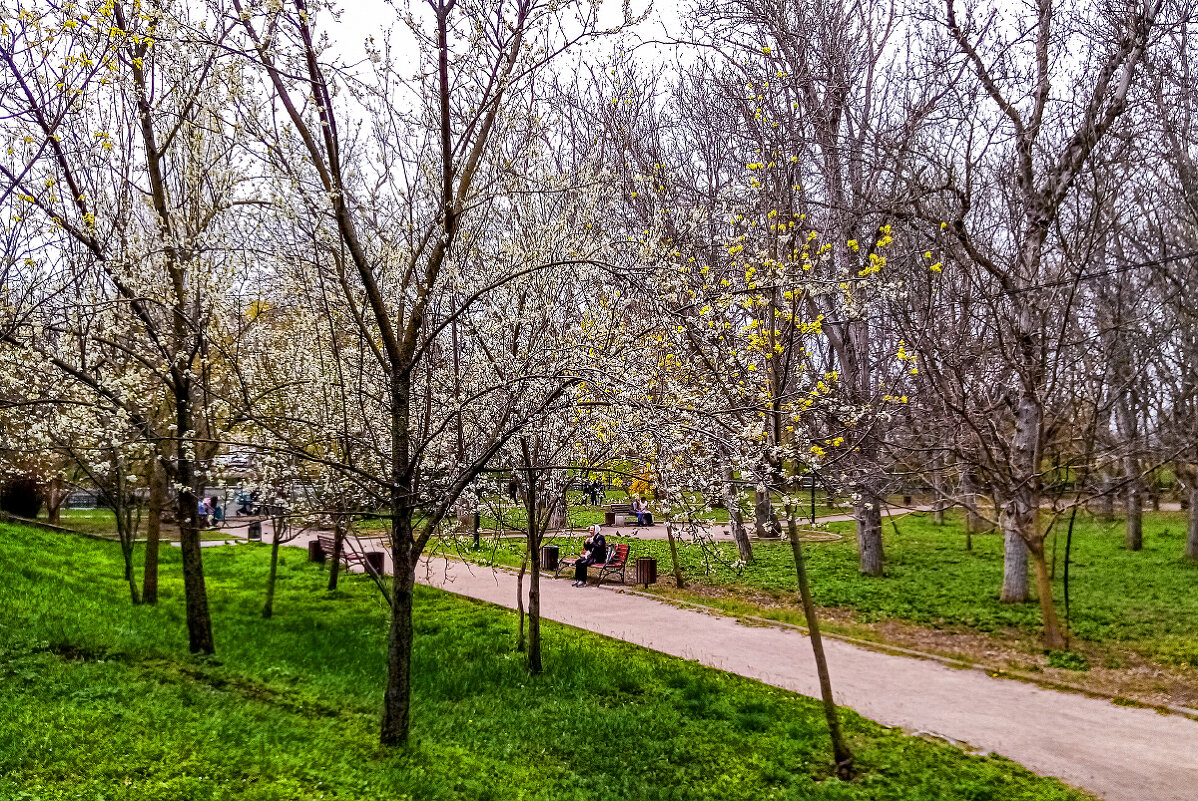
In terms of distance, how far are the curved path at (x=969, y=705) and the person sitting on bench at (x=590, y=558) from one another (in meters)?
2.86

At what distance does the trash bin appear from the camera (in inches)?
569

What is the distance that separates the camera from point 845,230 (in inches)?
448

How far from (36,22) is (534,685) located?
6999 mm

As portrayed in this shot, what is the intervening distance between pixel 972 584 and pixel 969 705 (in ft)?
25.1

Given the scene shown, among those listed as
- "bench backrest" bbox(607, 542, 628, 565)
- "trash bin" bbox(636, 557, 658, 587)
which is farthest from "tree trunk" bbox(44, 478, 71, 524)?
"trash bin" bbox(636, 557, 658, 587)

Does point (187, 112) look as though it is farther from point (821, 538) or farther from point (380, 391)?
point (821, 538)

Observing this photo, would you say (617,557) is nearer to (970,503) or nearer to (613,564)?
(613,564)

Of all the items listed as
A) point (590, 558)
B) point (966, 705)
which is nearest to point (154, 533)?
point (590, 558)

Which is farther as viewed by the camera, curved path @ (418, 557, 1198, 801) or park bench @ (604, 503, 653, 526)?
park bench @ (604, 503, 653, 526)

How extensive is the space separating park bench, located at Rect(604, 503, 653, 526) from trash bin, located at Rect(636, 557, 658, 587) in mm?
11280

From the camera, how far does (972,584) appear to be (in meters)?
14.3

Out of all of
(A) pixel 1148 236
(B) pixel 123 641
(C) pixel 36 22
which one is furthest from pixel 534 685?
(A) pixel 1148 236

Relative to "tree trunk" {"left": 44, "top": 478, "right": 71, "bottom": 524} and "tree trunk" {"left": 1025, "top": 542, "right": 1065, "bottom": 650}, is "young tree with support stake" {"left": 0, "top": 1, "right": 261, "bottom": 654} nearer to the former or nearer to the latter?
"tree trunk" {"left": 1025, "top": 542, "right": 1065, "bottom": 650}

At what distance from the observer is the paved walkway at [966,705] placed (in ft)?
19.3
